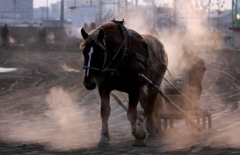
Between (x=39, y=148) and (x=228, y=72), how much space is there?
20.5m

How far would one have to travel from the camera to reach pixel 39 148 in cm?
977

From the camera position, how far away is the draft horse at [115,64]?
9594 millimetres

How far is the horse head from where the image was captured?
9.50 metres

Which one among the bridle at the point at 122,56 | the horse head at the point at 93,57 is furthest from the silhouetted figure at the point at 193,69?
the horse head at the point at 93,57

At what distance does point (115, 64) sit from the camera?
9.94 metres

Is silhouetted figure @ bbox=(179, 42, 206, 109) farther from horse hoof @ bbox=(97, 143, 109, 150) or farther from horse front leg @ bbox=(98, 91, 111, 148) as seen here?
horse hoof @ bbox=(97, 143, 109, 150)

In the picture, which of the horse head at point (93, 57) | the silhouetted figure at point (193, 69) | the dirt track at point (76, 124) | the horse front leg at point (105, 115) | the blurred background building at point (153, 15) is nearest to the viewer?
the horse head at point (93, 57)

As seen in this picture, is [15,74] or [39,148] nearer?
[39,148]

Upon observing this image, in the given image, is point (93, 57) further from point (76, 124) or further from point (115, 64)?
point (76, 124)

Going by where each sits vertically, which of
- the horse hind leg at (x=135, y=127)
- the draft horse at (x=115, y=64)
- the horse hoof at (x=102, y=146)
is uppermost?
the draft horse at (x=115, y=64)

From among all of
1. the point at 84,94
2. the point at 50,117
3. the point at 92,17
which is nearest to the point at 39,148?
the point at 50,117

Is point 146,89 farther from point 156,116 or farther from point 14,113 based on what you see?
point 14,113

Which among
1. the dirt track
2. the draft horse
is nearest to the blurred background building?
the dirt track

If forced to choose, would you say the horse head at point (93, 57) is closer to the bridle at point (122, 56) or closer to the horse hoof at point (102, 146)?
the bridle at point (122, 56)
